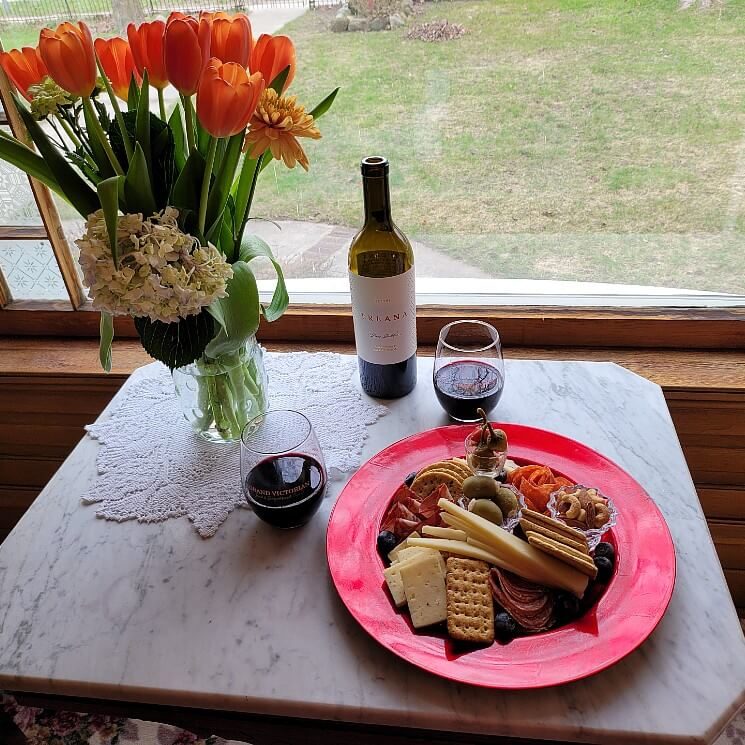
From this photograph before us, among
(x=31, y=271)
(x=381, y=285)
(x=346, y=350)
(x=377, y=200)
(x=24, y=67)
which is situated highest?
(x=24, y=67)

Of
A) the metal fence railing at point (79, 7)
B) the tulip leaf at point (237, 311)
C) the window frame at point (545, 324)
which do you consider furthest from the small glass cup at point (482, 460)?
the metal fence railing at point (79, 7)

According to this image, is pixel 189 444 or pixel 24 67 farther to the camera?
pixel 189 444

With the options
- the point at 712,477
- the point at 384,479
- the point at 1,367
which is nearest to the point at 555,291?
the point at 712,477

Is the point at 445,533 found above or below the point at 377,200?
below

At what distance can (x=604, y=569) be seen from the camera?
77 centimetres

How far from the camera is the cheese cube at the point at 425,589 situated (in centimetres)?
73

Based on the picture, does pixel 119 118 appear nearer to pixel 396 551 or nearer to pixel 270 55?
pixel 270 55

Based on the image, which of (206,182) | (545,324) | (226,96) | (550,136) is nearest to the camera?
(226,96)

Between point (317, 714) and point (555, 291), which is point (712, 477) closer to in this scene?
point (555, 291)

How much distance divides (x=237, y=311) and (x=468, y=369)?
356 mm

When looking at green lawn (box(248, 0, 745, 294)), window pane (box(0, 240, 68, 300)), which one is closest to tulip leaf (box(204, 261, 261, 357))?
green lawn (box(248, 0, 745, 294))

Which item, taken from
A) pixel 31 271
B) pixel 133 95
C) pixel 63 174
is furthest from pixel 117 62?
pixel 31 271

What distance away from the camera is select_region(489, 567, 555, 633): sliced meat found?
73 cm

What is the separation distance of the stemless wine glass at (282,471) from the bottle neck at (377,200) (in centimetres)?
31
